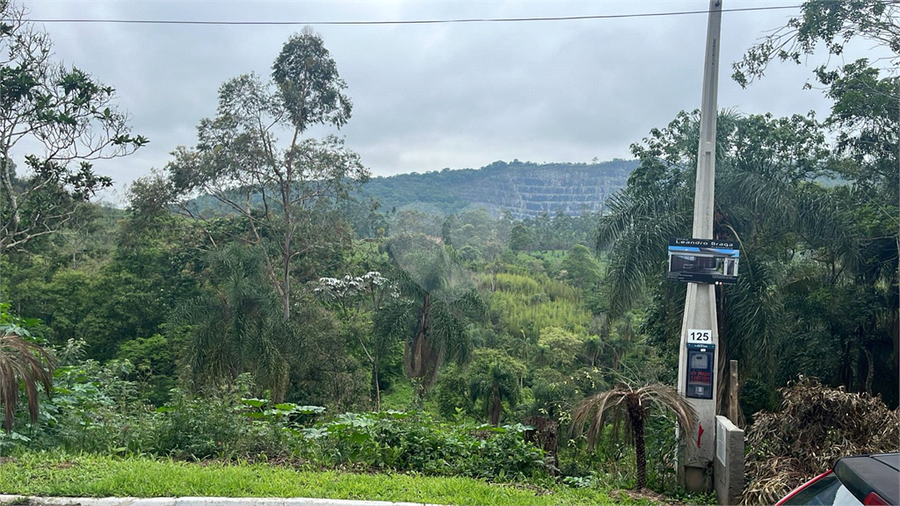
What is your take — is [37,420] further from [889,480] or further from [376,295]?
[376,295]

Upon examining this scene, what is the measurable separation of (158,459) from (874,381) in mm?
11323

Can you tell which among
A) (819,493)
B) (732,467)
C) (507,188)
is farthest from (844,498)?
(507,188)

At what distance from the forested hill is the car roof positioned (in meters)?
36.5

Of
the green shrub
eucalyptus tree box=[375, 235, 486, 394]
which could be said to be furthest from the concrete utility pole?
eucalyptus tree box=[375, 235, 486, 394]

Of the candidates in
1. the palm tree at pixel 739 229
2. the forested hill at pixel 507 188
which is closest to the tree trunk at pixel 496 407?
the palm tree at pixel 739 229

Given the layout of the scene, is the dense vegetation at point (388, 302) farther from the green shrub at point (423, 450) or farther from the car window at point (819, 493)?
the car window at point (819, 493)

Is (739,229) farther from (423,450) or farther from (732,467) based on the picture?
(423,450)

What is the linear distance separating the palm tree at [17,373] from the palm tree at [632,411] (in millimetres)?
4611

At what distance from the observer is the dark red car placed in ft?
7.64

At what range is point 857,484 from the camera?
96.6 inches

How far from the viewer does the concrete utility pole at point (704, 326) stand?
20.3 ft

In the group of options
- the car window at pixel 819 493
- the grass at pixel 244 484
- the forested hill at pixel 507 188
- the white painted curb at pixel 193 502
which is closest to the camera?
the car window at pixel 819 493

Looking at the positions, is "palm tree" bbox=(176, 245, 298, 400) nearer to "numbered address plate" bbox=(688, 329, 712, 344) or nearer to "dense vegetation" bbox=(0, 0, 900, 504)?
"dense vegetation" bbox=(0, 0, 900, 504)

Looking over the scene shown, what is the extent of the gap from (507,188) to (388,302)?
33.2m
